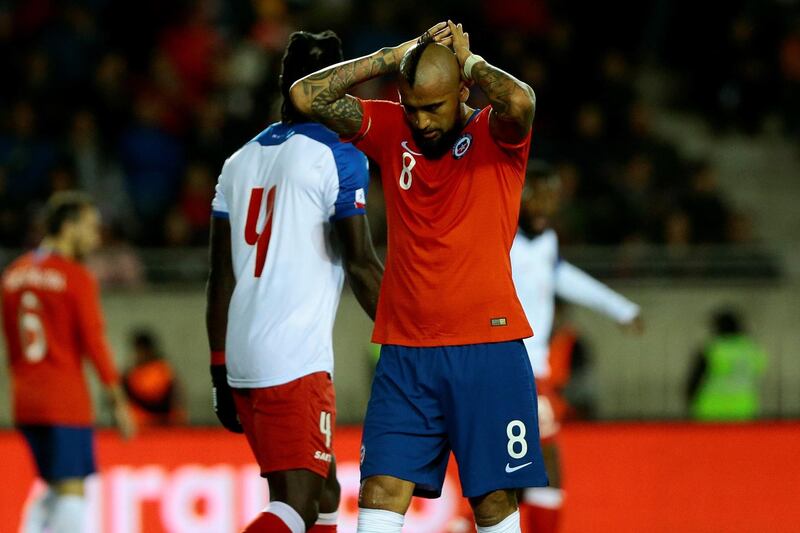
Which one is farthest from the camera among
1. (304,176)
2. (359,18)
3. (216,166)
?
(359,18)

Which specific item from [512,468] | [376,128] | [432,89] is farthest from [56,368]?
[432,89]

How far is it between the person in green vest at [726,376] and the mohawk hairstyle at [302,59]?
20.4 feet

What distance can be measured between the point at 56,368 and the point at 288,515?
3019mm

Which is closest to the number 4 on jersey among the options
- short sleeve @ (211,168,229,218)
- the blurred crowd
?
short sleeve @ (211,168,229,218)

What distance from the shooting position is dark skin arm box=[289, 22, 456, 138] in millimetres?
5113

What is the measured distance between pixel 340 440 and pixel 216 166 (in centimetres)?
420

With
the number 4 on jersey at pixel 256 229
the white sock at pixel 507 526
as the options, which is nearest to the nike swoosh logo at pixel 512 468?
the white sock at pixel 507 526

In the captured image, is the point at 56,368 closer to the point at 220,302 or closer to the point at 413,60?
the point at 220,302

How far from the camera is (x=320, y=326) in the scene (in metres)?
5.60

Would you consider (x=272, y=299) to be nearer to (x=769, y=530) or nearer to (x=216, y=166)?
(x=769, y=530)

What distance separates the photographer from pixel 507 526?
5.02 m

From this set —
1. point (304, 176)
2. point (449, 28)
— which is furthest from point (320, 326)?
point (449, 28)

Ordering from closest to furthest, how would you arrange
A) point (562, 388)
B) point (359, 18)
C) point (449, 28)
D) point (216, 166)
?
point (449, 28)
point (562, 388)
point (216, 166)
point (359, 18)

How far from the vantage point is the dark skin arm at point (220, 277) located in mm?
5805
